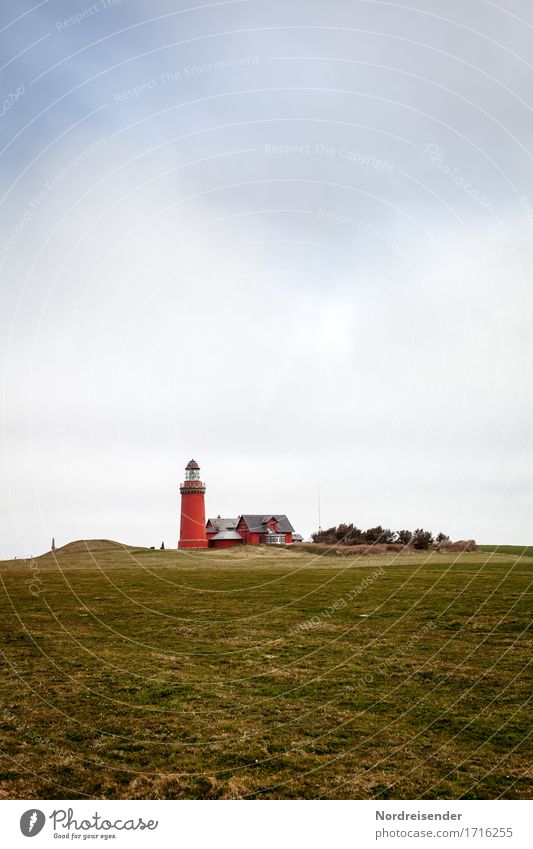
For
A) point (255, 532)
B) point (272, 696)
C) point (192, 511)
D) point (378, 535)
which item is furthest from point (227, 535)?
point (272, 696)

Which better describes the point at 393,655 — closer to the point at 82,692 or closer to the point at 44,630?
the point at 82,692

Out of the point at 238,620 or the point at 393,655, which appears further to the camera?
the point at 238,620

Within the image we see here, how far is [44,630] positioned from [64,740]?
11165mm

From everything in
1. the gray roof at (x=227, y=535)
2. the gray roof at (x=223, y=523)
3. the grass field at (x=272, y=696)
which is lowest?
the grass field at (x=272, y=696)

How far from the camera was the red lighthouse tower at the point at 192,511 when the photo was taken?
316ft

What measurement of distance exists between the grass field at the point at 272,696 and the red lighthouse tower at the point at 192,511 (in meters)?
66.1

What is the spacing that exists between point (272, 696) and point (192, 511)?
81.9 meters

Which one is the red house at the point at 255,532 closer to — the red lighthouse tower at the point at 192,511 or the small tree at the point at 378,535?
the red lighthouse tower at the point at 192,511

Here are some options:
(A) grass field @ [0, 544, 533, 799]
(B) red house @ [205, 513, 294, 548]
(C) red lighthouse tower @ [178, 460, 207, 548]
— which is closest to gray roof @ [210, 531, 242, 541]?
(B) red house @ [205, 513, 294, 548]

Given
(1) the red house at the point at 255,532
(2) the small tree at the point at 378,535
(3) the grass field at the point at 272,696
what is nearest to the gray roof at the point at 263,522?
(1) the red house at the point at 255,532

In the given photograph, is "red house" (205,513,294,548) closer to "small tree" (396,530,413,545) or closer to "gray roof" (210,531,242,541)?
"gray roof" (210,531,242,541)

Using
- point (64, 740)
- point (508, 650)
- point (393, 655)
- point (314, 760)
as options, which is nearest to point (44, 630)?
point (64, 740)
